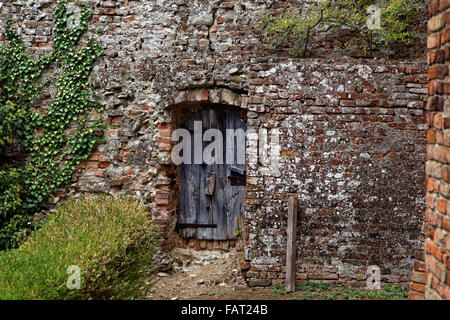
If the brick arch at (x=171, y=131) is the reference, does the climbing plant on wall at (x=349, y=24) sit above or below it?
above

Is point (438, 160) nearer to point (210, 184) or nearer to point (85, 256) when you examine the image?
point (85, 256)

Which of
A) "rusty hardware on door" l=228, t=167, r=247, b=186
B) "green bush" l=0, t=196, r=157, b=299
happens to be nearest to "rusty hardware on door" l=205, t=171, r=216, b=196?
"rusty hardware on door" l=228, t=167, r=247, b=186

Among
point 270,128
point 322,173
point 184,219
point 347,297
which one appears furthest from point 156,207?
point 347,297

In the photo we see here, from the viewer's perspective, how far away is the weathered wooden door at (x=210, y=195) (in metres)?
6.25

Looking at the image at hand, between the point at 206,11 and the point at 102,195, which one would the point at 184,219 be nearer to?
the point at 102,195

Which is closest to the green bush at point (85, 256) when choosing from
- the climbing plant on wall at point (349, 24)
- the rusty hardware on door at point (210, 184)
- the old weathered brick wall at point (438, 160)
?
the rusty hardware on door at point (210, 184)

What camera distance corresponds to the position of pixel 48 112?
19.9 feet

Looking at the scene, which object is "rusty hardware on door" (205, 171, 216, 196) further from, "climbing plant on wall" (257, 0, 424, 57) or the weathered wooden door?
"climbing plant on wall" (257, 0, 424, 57)

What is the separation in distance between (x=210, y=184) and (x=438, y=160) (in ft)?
13.6

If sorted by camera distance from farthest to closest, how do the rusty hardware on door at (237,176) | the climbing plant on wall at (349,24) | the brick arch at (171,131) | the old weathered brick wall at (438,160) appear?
the rusty hardware on door at (237,176)
the brick arch at (171,131)
the climbing plant on wall at (349,24)
the old weathered brick wall at (438,160)

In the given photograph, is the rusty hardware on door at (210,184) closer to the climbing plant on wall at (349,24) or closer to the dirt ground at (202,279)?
the dirt ground at (202,279)

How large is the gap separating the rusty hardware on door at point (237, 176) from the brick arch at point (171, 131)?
2.75 feet

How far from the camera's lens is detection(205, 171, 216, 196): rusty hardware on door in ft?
20.5

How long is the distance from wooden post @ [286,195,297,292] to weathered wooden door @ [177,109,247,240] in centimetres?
124
